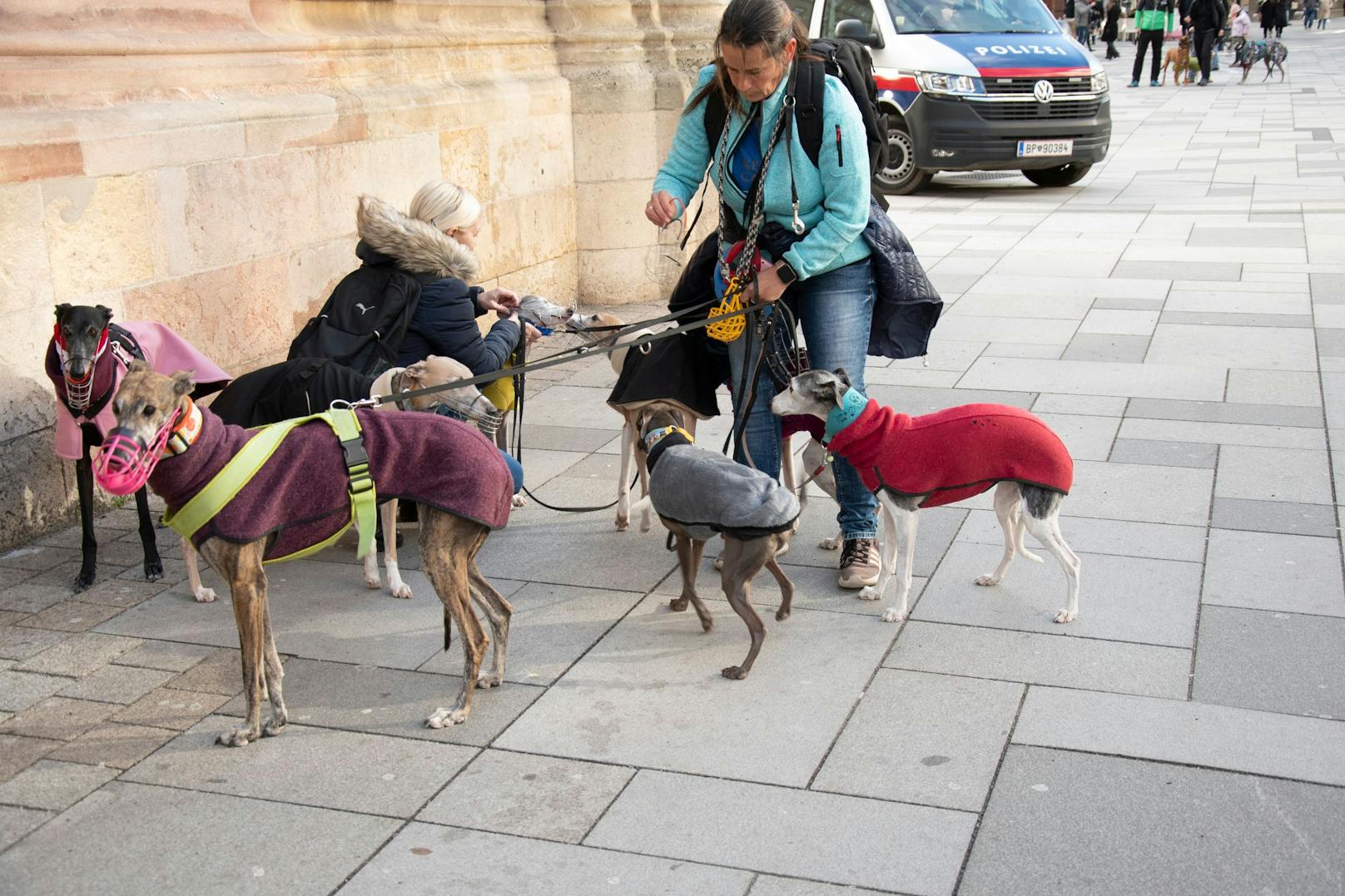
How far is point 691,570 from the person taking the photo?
16.0 feet

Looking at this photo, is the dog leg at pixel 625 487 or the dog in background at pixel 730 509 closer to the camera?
the dog in background at pixel 730 509

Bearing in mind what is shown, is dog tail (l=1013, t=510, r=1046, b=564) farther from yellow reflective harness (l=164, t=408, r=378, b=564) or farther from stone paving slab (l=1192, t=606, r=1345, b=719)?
yellow reflective harness (l=164, t=408, r=378, b=564)

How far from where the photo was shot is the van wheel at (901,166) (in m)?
16.1

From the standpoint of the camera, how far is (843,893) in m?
3.32

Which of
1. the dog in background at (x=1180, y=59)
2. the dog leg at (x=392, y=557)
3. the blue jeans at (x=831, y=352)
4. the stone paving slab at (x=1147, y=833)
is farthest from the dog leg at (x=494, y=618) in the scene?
the dog in background at (x=1180, y=59)

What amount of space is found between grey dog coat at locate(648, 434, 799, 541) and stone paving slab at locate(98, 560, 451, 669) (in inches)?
39.1

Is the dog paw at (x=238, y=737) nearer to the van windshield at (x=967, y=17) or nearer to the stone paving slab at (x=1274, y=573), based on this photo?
the stone paving slab at (x=1274, y=573)

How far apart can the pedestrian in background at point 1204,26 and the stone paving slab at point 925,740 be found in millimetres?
30733

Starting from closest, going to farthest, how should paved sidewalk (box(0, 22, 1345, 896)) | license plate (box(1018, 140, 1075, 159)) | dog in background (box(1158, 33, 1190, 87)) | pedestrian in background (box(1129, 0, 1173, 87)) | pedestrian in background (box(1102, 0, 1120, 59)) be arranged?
paved sidewalk (box(0, 22, 1345, 896)) → license plate (box(1018, 140, 1075, 159)) → pedestrian in background (box(1129, 0, 1173, 87)) → dog in background (box(1158, 33, 1190, 87)) → pedestrian in background (box(1102, 0, 1120, 59))

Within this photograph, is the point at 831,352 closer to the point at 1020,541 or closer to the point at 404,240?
the point at 1020,541

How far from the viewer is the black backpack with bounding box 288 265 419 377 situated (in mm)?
5707

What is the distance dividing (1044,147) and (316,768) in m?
13.5

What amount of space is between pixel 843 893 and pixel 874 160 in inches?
116

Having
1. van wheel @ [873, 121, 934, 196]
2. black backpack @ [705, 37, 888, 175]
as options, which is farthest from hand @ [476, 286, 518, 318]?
van wheel @ [873, 121, 934, 196]
